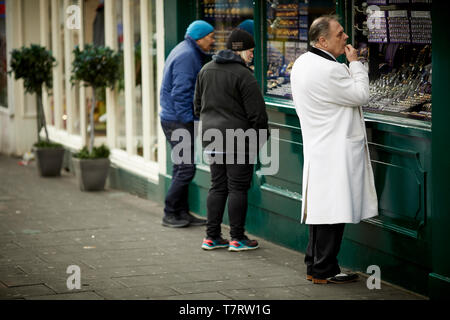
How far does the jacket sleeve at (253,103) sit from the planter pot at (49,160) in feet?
19.3

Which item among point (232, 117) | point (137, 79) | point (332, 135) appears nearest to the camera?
point (332, 135)

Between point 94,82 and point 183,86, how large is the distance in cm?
315

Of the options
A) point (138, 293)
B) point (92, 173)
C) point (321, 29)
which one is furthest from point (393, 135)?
point (92, 173)

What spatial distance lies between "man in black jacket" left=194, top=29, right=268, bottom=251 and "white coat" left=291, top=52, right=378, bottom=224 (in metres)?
0.97

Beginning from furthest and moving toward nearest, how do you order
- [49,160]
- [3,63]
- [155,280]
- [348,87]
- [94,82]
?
[3,63] → [49,160] → [94,82] → [155,280] → [348,87]

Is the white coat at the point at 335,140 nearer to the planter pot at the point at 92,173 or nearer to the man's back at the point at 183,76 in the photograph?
the man's back at the point at 183,76

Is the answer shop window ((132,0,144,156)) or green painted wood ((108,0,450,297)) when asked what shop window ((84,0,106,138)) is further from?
green painted wood ((108,0,450,297))

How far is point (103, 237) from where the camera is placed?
8.09 metres

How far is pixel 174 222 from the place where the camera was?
28.1 ft

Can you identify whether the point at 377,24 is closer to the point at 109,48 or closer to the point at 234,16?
the point at 234,16

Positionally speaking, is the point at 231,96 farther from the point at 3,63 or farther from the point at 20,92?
the point at 3,63

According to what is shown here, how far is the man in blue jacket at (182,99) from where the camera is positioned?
321 inches
